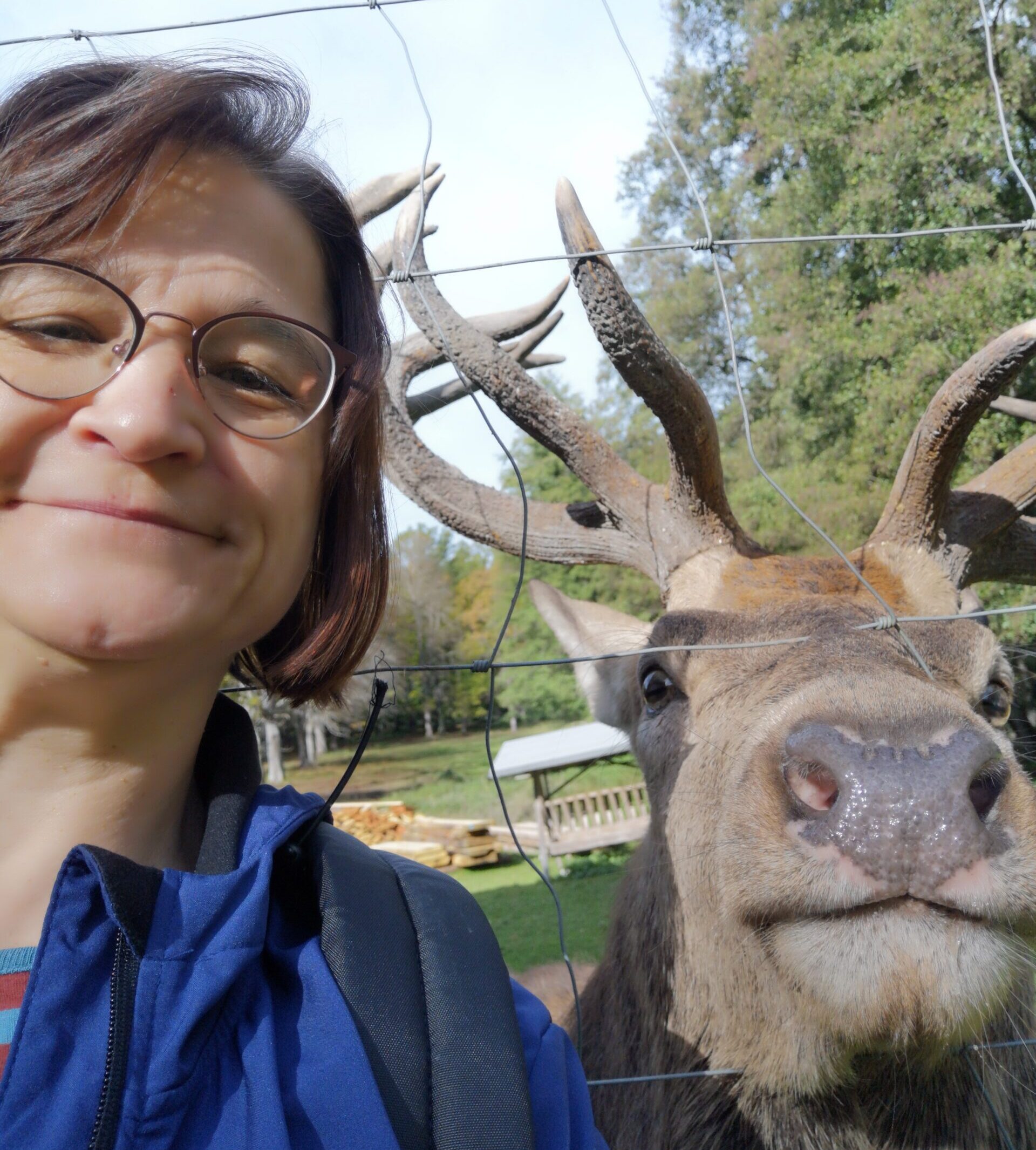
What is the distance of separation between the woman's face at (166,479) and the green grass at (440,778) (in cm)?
1573

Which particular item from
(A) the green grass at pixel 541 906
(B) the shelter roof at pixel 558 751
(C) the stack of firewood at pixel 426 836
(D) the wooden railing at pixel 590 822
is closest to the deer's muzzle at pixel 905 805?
(A) the green grass at pixel 541 906

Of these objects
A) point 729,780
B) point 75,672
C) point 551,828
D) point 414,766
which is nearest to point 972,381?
point 729,780

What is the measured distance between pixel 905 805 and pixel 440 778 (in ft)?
107

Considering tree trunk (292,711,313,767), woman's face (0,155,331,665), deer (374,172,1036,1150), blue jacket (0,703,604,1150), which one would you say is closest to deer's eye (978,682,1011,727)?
deer (374,172,1036,1150)

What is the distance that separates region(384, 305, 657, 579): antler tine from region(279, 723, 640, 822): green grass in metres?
13.2

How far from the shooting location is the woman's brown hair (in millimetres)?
1324

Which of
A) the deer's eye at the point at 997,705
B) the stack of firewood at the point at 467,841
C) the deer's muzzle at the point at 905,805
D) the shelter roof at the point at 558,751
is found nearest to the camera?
the deer's muzzle at the point at 905,805

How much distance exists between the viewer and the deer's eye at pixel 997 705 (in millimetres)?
2666

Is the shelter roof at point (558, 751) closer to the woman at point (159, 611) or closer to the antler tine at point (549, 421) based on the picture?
the antler tine at point (549, 421)

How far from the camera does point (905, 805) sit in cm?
165

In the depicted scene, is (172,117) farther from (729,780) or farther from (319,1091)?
(729,780)

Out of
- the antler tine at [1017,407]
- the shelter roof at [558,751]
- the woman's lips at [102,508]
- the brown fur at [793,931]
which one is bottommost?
the shelter roof at [558,751]

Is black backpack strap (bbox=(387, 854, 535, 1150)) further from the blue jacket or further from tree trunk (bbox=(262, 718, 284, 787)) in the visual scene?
tree trunk (bbox=(262, 718, 284, 787))

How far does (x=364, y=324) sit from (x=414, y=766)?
37.3 metres
